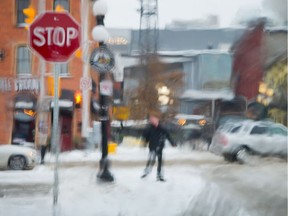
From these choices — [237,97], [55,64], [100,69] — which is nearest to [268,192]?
[237,97]

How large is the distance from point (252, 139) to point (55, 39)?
3304 mm

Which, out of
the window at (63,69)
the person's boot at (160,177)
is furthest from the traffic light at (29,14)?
the person's boot at (160,177)

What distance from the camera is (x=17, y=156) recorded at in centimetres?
718

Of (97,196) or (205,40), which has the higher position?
(205,40)

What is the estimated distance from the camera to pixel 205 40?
8.07 meters

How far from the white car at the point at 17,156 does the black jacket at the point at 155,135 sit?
1.45m

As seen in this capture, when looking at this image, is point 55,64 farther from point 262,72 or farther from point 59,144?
point 262,72

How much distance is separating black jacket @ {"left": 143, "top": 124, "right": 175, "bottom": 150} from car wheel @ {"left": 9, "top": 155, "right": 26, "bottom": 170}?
1569mm

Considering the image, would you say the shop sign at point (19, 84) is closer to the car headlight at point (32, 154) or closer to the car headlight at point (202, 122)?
the car headlight at point (32, 154)

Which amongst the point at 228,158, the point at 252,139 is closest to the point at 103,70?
the point at 228,158

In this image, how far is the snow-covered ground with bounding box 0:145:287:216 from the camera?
7.27 metres

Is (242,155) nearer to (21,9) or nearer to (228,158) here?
(228,158)

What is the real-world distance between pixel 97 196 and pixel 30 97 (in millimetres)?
1519

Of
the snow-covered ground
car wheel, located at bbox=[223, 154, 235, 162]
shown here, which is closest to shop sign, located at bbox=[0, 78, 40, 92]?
the snow-covered ground
